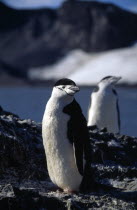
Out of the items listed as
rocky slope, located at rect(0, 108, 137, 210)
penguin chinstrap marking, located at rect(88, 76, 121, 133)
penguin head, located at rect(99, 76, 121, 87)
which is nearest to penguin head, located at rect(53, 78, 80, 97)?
rocky slope, located at rect(0, 108, 137, 210)

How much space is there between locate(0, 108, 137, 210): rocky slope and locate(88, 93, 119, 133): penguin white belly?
207cm

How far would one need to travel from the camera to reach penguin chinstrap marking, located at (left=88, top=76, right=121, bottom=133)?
7.52 metres

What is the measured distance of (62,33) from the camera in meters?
Answer: 61.5

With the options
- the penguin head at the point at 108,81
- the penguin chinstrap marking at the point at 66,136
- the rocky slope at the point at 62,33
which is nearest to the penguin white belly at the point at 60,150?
the penguin chinstrap marking at the point at 66,136

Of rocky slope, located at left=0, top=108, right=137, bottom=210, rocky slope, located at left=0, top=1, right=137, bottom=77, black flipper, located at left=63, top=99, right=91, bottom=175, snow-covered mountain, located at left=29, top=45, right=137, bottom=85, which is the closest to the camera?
rocky slope, located at left=0, top=108, right=137, bottom=210

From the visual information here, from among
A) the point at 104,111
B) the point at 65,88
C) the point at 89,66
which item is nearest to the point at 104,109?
the point at 104,111

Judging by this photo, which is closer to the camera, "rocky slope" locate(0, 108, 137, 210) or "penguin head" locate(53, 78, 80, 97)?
"rocky slope" locate(0, 108, 137, 210)

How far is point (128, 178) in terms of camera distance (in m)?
4.32

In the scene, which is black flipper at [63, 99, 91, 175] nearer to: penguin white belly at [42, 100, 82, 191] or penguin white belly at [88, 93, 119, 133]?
penguin white belly at [42, 100, 82, 191]

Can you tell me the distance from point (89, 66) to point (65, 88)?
53561mm

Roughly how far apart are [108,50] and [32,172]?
54.2 meters

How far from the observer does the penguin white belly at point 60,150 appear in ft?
12.1

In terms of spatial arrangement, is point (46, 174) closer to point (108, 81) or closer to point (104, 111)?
point (104, 111)

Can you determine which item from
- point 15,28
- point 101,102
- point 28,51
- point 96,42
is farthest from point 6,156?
point 15,28
